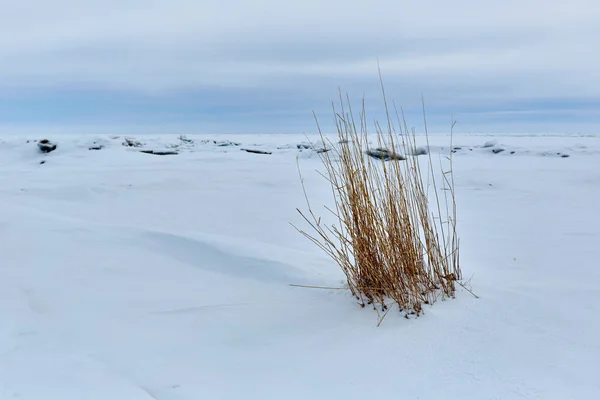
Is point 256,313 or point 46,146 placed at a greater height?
point 46,146

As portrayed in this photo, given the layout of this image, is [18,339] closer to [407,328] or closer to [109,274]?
[109,274]

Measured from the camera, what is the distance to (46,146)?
7.00m

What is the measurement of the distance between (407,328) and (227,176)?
3.50m

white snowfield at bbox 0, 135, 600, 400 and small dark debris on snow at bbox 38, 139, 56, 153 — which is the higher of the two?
Result: small dark debris on snow at bbox 38, 139, 56, 153

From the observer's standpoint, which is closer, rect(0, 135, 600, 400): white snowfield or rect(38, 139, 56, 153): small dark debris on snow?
rect(0, 135, 600, 400): white snowfield

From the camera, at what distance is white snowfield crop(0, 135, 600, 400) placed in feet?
4.64

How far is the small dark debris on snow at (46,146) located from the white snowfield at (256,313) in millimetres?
3533

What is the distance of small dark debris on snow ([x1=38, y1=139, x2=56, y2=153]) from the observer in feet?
22.9

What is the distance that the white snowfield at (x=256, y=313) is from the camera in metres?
1.42

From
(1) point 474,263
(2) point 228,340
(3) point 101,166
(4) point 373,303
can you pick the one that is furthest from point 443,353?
(3) point 101,166

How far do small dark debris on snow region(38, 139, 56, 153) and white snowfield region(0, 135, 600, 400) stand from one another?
11.6 ft

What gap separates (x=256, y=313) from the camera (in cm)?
191

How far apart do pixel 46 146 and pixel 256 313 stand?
6.39m

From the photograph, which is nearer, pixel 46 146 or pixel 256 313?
pixel 256 313
